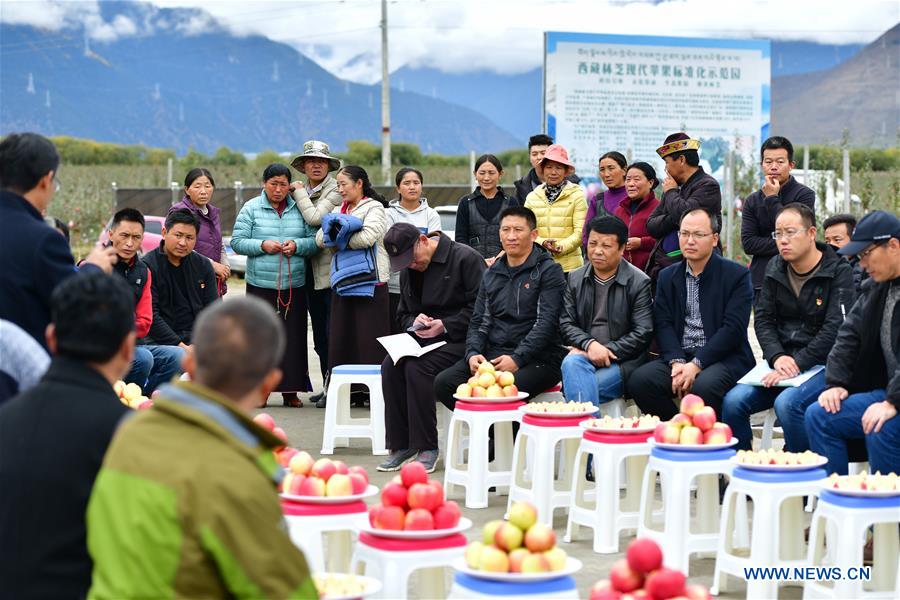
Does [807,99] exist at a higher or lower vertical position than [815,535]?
higher

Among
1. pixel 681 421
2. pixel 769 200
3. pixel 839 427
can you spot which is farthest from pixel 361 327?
pixel 839 427

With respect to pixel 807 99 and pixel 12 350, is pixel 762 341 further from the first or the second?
pixel 807 99

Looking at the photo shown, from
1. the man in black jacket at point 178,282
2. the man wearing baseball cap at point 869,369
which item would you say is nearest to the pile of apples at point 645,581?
the man wearing baseball cap at point 869,369

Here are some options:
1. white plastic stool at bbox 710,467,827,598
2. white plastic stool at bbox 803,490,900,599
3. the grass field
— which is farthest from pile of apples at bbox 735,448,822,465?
the grass field

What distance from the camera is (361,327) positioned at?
9.17 m

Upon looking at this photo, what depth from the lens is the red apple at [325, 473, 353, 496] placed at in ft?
15.6

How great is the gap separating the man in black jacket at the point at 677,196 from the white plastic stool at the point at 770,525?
3.14 meters

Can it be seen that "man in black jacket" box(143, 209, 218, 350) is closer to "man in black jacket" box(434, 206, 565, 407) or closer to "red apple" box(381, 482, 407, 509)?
"man in black jacket" box(434, 206, 565, 407)

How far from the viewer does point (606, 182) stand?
9.26 m

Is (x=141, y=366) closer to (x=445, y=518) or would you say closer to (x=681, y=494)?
(x=681, y=494)

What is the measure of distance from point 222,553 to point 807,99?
144106 mm

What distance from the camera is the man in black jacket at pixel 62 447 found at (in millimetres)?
3178

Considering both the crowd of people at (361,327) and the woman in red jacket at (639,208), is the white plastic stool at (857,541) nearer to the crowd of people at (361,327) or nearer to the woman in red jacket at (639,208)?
the crowd of people at (361,327)

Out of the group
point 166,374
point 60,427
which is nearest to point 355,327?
point 166,374
